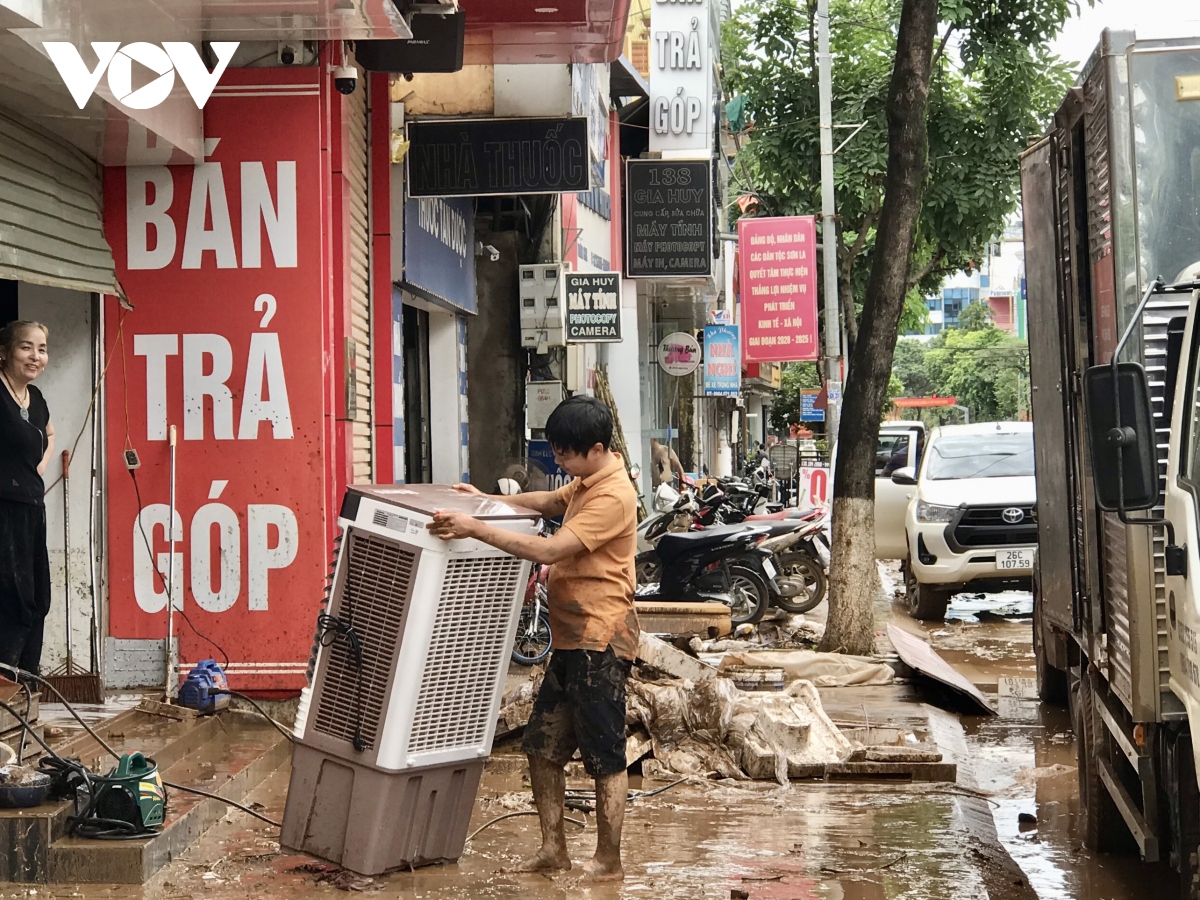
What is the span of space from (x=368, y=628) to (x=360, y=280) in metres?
4.87

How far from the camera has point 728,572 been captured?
13.5 m

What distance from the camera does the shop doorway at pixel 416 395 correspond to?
12.9m

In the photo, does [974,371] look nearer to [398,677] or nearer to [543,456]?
[543,456]

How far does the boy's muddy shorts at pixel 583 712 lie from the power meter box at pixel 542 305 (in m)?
10.2

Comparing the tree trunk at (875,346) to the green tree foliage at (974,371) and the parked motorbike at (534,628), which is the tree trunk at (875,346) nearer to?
the parked motorbike at (534,628)

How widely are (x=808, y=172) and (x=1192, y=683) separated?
22.9 metres

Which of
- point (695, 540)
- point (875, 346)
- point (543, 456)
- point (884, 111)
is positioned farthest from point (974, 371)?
point (875, 346)

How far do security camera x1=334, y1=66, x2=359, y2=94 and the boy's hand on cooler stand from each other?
4.16 metres

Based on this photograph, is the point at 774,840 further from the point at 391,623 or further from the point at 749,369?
the point at 749,369

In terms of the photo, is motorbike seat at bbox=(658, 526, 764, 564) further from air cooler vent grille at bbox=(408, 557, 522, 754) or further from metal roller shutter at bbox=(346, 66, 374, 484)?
air cooler vent grille at bbox=(408, 557, 522, 754)

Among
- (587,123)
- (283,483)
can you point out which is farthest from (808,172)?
(283,483)

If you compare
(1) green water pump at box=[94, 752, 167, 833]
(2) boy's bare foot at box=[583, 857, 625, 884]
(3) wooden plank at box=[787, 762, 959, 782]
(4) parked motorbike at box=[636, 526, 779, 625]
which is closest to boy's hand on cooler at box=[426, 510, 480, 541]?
(2) boy's bare foot at box=[583, 857, 625, 884]

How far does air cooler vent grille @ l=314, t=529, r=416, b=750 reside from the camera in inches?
190

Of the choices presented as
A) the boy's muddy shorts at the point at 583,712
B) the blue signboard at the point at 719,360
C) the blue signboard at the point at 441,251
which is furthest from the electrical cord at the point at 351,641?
the blue signboard at the point at 719,360
